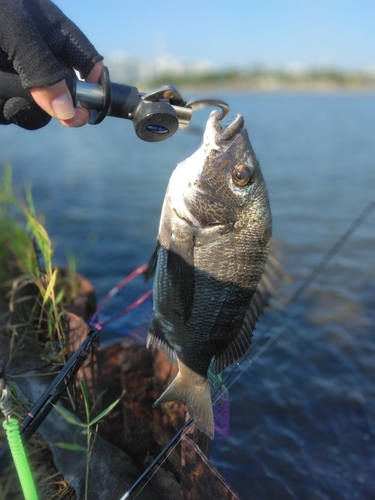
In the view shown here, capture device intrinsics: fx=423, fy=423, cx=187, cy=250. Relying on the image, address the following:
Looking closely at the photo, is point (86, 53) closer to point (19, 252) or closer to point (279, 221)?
point (19, 252)

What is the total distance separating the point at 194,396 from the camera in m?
2.40

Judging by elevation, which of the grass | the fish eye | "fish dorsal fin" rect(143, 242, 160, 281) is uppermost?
the fish eye

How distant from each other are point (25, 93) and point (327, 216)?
32.1 feet

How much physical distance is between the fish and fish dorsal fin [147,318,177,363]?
0.56 feet

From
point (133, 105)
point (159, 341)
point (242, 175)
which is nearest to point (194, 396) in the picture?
point (159, 341)

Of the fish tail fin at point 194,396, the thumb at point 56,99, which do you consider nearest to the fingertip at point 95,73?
the thumb at point 56,99

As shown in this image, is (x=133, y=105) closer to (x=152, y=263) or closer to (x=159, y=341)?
(x=152, y=263)

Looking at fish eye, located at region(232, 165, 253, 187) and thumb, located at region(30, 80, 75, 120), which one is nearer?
thumb, located at region(30, 80, 75, 120)

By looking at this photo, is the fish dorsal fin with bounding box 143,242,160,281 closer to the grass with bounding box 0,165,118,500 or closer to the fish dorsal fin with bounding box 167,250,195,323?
the fish dorsal fin with bounding box 167,250,195,323

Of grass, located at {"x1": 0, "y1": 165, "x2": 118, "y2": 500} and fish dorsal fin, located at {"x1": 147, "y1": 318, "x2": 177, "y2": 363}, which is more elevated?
fish dorsal fin, located at {"x1": 147, "y1": 318, "x2": 177, "y2": 363}

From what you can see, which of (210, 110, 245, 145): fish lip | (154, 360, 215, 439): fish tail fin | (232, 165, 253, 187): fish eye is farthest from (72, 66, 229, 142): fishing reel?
(154, 360, 215, 439): fish tail fin

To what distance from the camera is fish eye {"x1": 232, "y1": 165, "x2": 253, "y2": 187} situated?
2346mm

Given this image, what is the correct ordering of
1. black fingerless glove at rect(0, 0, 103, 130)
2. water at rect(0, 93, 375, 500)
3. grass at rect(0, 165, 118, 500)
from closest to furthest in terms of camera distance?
black fingerless glove at rect(0, 0, 103, 130) → grass at rect(0, 165, 118, 500) → water at rect(0, 93, 375, 500)

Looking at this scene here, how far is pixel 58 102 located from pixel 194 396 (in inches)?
66.6
